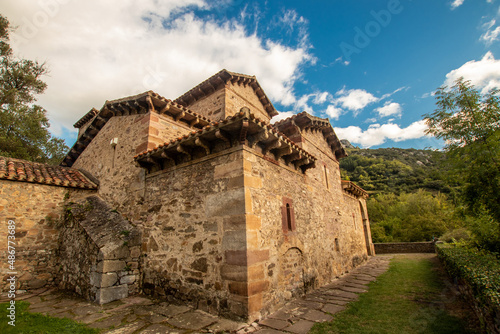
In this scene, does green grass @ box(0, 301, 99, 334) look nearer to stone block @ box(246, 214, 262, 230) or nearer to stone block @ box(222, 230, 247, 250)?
stone block @ box(222, 230, 247, 250)

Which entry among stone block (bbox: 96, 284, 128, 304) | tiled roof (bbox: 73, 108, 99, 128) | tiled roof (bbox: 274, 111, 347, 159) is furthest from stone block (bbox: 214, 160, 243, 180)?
tiled roof (bbox: 73, 108, 99, 128)

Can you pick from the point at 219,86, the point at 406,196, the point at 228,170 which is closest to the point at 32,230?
the point at 228,170

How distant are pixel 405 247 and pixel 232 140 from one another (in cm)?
2082

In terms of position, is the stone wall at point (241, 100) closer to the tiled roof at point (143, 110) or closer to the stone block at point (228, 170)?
the tiled roof at point (143, 110)

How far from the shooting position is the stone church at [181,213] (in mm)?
4699

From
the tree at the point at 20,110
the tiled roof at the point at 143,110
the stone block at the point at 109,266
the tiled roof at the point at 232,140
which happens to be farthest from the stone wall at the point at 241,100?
the tree at the point at 20,110

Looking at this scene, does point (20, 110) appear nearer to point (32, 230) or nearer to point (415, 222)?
point (32, 230)

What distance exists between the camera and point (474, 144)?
5.40m

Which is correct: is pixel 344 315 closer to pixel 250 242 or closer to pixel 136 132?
pixel 250 242

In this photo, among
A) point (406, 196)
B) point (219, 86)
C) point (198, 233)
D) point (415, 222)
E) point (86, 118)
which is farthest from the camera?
point (406, 196)

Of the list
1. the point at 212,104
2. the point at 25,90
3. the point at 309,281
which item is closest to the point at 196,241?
the point at 309,281

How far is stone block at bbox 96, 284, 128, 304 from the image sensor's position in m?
5.27

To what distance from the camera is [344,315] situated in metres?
4.59

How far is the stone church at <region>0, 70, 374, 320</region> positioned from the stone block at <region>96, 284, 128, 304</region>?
3 cm
